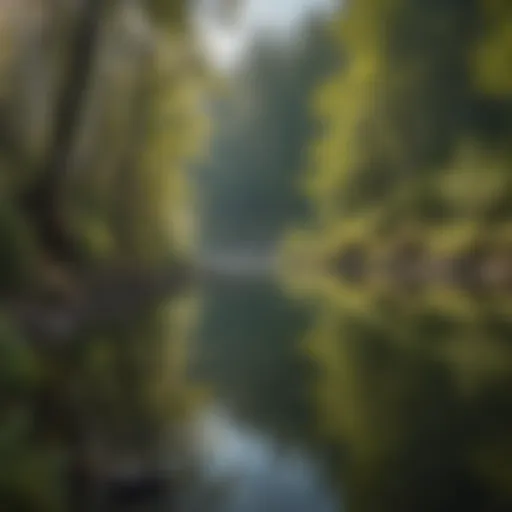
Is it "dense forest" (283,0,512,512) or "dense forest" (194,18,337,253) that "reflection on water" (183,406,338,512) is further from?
"dense forest" (194,18,337,253)

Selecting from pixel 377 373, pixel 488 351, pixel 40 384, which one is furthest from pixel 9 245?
pixel 488 351

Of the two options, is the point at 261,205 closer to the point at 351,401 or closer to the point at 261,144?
the point at 261,144

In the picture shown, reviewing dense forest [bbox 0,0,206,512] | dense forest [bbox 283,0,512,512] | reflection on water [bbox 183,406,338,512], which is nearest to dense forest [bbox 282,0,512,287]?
dense forest [bbox 283,0,512,512]

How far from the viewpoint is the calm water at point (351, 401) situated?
1025 millimetres

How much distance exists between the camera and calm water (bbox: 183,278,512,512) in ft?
3.36

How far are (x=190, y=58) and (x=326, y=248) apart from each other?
32cm

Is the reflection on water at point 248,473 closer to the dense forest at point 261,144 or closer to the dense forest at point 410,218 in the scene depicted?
the dense forest at point 410,218

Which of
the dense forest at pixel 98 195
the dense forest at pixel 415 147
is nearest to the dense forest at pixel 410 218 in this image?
the dense forest at pixel 415 147

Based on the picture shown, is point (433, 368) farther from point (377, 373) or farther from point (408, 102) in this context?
point (408, 102)

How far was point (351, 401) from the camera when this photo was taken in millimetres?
1208

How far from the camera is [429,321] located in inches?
51.0

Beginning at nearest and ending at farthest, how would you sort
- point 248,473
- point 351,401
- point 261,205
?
point 248,473 → point 351,401 → point 261,205

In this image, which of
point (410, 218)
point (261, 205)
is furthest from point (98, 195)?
point (410, 218)

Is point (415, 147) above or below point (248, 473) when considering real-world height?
above
